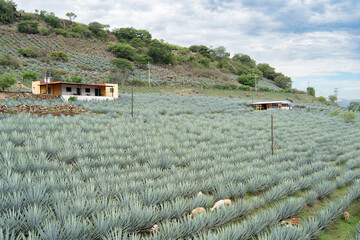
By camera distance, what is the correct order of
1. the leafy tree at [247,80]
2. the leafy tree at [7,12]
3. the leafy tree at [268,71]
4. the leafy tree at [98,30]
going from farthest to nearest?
the leafy tree at [268,71]
the leafy tree at [98,30]
the leafy tree at [247,80]
the leafy tree at [7,12]

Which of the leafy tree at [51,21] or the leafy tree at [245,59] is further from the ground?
the leafy tree at [51,21]

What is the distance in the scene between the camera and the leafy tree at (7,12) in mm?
66875

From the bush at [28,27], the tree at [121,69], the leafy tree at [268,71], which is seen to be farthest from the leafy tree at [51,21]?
the leafy tree at [268,71]

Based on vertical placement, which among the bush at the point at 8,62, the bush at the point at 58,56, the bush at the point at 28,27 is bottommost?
the bush at the point at 8,62

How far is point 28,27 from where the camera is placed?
64312 millimetres

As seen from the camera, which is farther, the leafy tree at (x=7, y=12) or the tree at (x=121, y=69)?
the leafy tree at (x=7, y=12)

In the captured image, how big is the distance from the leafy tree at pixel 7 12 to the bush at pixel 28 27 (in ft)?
28.1

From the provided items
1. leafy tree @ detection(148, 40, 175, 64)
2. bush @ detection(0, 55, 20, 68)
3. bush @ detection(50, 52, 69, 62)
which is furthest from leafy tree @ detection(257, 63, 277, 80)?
bush @ detection(0, 55, 20, 68)

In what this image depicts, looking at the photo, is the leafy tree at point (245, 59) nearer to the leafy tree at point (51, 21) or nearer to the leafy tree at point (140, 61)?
the leafy tree at point (140, 61)

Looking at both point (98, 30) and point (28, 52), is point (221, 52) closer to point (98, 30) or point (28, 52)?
point (98, 30)

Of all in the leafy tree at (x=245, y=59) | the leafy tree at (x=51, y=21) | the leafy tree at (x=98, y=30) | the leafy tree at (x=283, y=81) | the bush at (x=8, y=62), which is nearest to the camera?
the bush at (x=8, y=62)

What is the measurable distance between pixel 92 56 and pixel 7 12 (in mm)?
36325

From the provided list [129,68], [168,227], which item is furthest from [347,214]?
[129,68]

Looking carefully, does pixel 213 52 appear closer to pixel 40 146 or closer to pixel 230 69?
pixel 230 69
